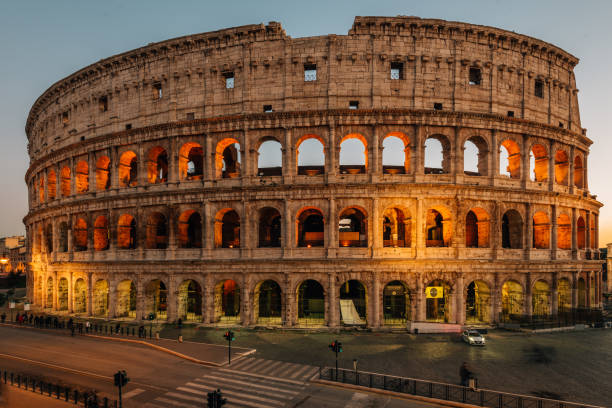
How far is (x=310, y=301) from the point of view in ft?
91.4

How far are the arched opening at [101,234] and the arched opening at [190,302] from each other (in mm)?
9053

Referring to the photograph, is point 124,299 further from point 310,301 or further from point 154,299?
point 310,301

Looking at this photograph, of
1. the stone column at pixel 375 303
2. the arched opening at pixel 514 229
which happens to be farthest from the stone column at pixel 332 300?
the arched opening at pixel 514 229

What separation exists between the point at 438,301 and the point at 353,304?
6746 millimetres

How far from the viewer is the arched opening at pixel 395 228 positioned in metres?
25.6

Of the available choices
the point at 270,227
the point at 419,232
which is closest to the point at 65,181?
the point at 270,227

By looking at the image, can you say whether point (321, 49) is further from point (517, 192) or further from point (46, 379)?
point (46, 379)

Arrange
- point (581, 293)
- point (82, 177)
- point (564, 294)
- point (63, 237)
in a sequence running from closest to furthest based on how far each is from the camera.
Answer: point (564, 294), point (581, 293), point (82, 177), point (63, 237)

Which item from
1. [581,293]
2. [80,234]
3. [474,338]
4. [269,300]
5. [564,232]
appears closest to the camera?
[474,338]

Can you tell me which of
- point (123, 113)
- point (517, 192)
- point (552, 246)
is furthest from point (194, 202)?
point (552, 246)

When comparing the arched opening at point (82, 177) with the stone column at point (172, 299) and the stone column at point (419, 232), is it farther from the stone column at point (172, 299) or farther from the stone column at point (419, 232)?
the stone column at point (419, 232)

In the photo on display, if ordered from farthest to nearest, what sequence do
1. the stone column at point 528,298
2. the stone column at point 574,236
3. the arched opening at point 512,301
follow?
1. the stone column at point 574,236
2. the arched opening at point 512,301
3. the stone column at point 528,298

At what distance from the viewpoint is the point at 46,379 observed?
15.7 m

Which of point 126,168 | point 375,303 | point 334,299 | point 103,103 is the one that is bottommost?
point 375,303
